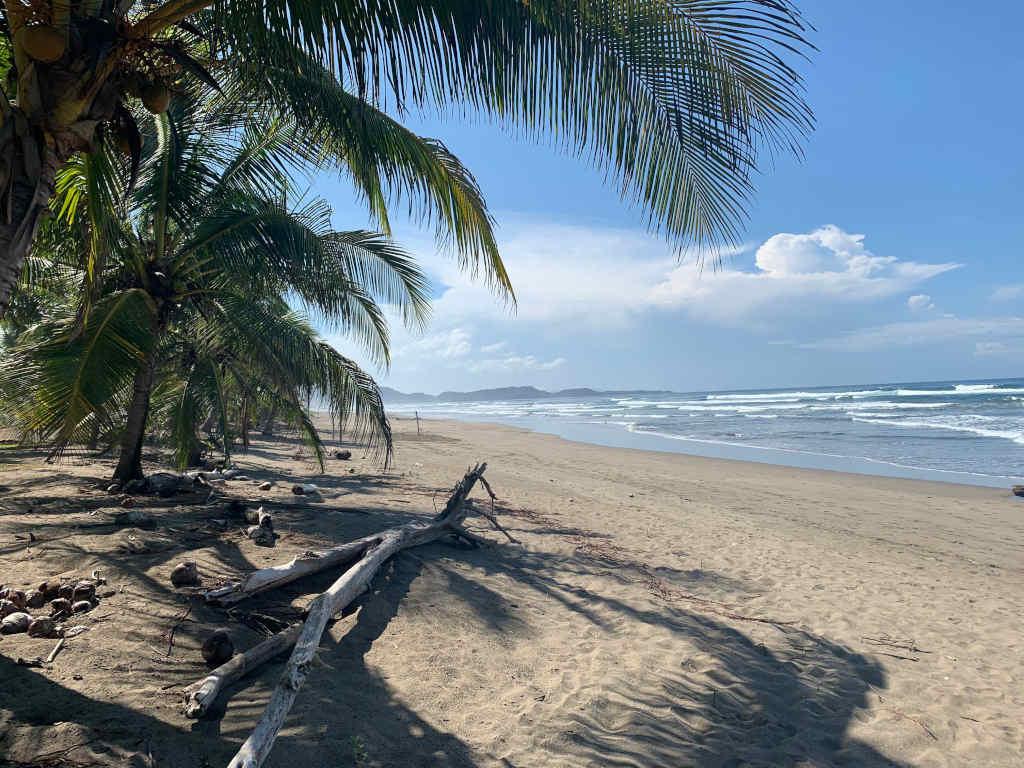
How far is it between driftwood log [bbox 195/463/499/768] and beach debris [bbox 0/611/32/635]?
0.85 meters

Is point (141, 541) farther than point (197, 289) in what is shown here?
No

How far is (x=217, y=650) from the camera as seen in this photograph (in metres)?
2.95

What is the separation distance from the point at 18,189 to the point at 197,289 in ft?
15.0

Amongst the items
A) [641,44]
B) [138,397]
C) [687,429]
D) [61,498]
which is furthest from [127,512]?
[687,429]

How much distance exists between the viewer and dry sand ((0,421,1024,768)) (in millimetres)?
2662

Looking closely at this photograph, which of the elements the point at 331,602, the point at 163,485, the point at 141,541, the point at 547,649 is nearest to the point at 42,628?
the point at 331,602

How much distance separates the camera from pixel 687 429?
2906 cm

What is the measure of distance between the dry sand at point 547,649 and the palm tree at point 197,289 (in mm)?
1101

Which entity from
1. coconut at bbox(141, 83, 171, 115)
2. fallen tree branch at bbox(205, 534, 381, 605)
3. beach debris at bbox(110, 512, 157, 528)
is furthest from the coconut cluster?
coconut at bbox(141, 83, 171, 115)

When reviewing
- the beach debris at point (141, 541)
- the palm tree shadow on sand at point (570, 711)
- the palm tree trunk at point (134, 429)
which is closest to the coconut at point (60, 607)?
the palm tree shadow on sand at point (570, 711)

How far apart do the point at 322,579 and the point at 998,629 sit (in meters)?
5.66

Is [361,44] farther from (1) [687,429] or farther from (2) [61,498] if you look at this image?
(1) [687,429]

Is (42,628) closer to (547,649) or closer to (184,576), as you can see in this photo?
(184,576)

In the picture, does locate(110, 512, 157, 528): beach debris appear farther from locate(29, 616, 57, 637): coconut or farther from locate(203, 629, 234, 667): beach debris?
locate(203, 629, 234, 667): beach debris
